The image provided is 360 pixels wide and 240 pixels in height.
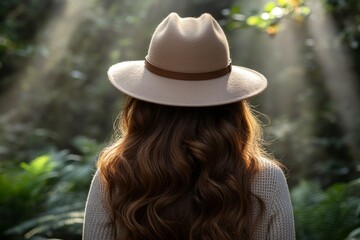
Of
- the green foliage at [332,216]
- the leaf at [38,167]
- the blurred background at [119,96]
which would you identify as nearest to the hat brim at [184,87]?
the blurred background at [119,96]

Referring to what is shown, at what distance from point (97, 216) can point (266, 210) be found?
0.65 metres

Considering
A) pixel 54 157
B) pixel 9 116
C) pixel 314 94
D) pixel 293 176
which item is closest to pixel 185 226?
pixel 54 157

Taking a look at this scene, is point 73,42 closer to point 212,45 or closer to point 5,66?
point 5,66

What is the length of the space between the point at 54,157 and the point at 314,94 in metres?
4.04

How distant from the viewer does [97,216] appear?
2.43 m

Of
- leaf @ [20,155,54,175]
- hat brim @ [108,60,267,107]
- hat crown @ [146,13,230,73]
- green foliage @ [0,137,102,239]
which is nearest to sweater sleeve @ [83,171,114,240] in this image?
hat brim @ [108,60,267,107]

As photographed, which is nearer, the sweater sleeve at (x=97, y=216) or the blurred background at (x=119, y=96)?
the sweater sleeve at (x=97, y=216)

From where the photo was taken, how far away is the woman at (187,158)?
7.39 feet

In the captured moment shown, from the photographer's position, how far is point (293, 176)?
29.5 feet

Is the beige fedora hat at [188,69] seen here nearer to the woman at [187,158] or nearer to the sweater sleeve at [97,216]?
the woman at [187,158]

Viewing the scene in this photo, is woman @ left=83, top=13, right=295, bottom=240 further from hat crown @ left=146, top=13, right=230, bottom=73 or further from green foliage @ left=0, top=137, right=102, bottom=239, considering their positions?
green foliage @ left=0, top=137, right=102, bottom=239

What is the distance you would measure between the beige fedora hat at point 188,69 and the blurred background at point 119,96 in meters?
1.26

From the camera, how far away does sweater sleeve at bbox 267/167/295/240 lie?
2.38 m

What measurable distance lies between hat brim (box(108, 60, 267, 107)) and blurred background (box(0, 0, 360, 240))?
4.04 feet
